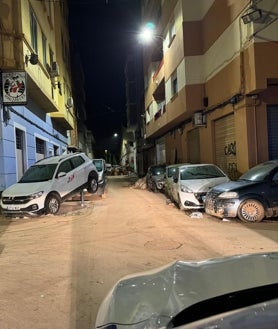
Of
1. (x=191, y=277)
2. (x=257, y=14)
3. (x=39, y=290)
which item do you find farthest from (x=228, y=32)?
(x=191, y=277)

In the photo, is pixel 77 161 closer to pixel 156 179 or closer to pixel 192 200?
pixel 192 200

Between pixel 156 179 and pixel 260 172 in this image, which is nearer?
pixel 260 172

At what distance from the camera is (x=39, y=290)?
5.64 meters

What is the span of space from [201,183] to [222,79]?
605 cm

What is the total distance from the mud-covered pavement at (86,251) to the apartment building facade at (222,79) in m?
4.49

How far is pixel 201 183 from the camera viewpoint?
44.1 feet

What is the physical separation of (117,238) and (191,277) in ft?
21.9

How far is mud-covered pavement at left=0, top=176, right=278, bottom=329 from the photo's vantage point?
16.1 ft

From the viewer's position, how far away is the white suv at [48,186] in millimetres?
13516

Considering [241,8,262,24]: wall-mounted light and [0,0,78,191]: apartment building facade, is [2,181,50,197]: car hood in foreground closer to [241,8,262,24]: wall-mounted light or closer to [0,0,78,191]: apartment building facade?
[0,0,78,191]: apartment building facade

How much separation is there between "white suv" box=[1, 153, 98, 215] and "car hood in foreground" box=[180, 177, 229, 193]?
446cm

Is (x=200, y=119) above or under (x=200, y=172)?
above

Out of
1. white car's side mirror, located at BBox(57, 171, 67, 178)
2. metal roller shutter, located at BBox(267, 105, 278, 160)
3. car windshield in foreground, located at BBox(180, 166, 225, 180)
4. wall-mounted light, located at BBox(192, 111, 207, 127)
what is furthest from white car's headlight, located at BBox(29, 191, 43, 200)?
wall-mounted light, located at BBox(192, 111, 207, 127)

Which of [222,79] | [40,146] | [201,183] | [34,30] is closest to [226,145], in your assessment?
[222,79]
